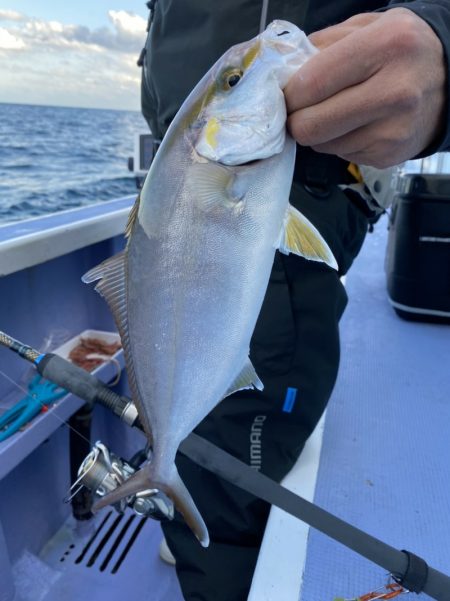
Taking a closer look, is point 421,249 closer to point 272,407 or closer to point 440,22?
point 272,407

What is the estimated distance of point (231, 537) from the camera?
4.96 feet

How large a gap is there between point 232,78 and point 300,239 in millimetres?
312

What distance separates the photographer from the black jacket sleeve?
78 cm

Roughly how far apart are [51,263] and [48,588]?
1.30m

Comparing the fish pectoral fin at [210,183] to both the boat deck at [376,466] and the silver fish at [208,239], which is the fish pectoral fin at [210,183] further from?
the boat deck at [376,466]

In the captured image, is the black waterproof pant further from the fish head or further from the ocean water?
the ocean water

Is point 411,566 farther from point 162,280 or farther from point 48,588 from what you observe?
point 48,588

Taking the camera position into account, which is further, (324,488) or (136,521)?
(136,521)

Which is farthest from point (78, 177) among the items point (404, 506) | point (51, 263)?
point (404, 506)

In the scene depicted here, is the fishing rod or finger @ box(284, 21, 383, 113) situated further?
the fishing rod

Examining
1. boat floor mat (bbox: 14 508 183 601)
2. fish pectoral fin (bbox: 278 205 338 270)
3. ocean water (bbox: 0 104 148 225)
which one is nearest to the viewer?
fish pectoral fin (bbox: 278 205 338 270)

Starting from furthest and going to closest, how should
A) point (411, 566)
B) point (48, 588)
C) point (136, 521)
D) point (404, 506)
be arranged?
1. point (136, 521)
2. point (48, 588)
3. point (404, 506)
4. point (411, 566)

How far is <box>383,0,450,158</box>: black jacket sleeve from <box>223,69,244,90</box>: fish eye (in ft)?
0.96

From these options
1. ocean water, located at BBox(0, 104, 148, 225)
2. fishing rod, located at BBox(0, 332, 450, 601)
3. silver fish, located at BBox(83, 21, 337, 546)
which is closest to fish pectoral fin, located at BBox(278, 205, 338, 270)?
silver fish, located at BBox(83, 21, 337, 546)
